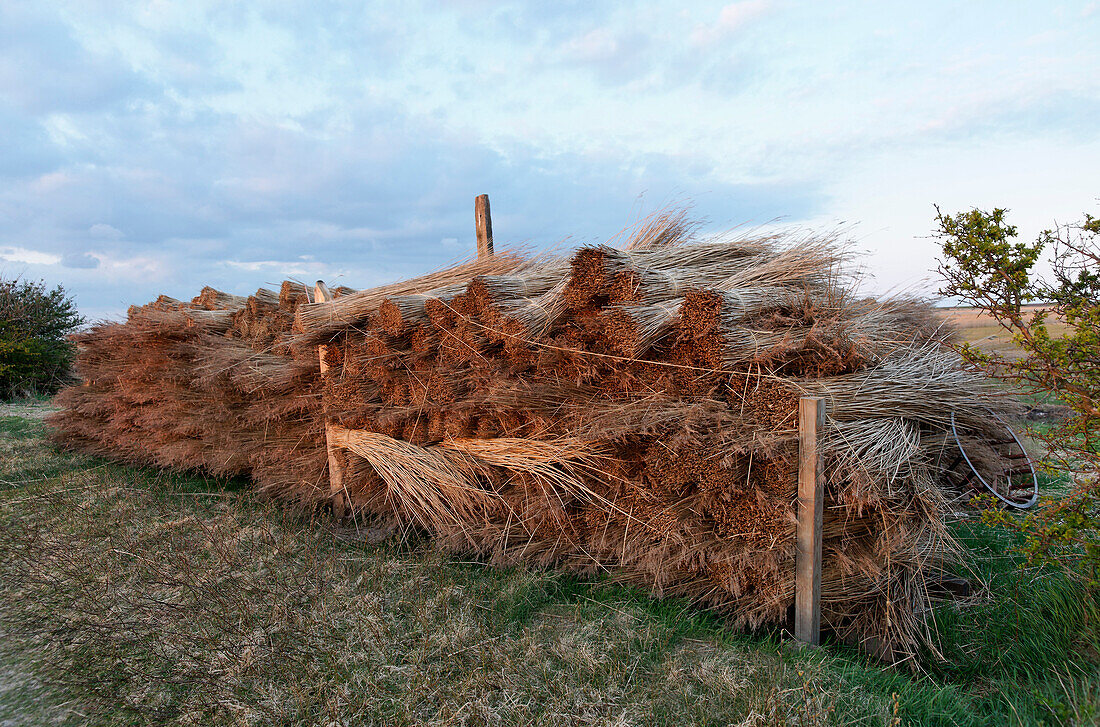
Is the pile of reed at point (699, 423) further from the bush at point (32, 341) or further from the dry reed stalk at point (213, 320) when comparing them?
the bush at point (32, 341)

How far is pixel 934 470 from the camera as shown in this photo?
10.8 feet

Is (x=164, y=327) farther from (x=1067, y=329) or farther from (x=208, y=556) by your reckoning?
(x=1067, y=329)

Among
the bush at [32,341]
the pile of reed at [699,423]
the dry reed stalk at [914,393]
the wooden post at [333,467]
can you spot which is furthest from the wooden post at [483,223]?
the bush at [32,341]

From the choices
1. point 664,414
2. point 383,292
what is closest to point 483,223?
point 383,292

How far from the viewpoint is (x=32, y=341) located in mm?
15398

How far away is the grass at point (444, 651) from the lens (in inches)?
95.3

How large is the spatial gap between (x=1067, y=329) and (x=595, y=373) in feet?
8.15

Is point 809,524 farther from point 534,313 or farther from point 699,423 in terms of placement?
point 534,313

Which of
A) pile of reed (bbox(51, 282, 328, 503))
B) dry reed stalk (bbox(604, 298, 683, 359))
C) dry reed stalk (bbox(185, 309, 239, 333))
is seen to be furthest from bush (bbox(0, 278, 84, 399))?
dry reed stalk (bbox(604, 298, 683, 359))

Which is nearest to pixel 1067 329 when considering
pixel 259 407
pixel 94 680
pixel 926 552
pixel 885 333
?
pixel 885 333

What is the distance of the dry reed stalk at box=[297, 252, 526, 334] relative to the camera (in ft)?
15.8

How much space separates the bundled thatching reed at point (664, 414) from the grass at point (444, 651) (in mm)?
335

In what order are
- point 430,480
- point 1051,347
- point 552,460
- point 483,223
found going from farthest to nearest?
point 483,223, point 430,480, point 552,460, point 1051,347

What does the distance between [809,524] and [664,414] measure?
0.96 meters
